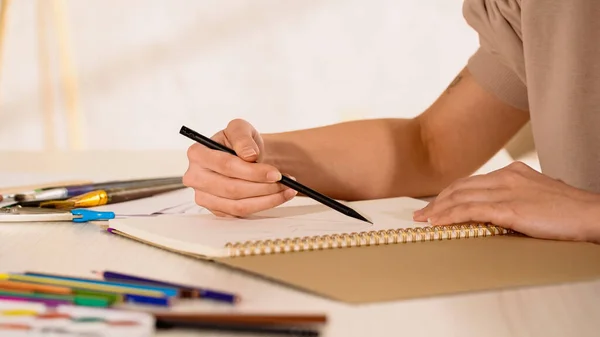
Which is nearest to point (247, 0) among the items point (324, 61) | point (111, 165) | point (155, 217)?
point (324, 61)

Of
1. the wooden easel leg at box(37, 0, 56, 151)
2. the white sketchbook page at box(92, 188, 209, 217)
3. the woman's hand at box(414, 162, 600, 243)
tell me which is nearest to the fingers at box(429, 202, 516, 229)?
the woman's hand at box(414, 162, 600, 243)

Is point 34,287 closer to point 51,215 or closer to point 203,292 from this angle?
point 203,292

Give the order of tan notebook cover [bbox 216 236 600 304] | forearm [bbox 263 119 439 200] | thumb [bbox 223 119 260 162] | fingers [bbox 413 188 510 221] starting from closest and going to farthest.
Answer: tan notebook cover [bbox 216 236 600 304] → fingers [bbox 413 188 510 221] → thumb [bbox 223 119 260 162] → forearm [bbox 263 119 439 200]

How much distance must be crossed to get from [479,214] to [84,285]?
43 cm

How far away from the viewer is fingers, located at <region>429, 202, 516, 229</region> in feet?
2.75

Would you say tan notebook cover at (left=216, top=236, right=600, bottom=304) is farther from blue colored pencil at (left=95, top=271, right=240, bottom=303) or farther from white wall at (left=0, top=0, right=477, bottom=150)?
white wall at (left=0, top=0, right=477, bottom=150)

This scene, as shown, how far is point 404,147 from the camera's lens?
1397 millimetres

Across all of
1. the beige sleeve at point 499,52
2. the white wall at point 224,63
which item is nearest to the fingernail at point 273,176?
the beige sleeve at point 499,52

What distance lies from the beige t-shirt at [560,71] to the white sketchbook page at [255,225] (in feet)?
1.01

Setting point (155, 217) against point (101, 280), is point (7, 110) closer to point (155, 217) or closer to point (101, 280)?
point (155, 217)

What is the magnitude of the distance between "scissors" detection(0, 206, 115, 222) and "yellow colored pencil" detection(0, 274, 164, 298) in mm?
344

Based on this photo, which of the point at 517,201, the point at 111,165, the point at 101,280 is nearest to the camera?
the point at 101,280

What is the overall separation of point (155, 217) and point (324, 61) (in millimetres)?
2877

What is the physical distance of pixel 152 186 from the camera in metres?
1.16
